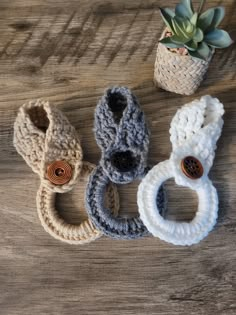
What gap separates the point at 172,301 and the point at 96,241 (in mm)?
175

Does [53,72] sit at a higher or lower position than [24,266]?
higher

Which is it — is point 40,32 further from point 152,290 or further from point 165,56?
point 152,290

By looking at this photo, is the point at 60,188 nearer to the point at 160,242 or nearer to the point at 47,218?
the point at 47,218

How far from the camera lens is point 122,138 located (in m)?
0.82

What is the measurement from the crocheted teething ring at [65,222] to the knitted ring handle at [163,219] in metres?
0.06

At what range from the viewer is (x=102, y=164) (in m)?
0.82

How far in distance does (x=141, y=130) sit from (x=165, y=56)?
0.14 meters

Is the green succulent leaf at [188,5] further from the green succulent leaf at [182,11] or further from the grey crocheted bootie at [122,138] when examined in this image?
the grey crocheted bootie at [122,138]

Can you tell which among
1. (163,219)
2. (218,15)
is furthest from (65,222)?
(218,15)

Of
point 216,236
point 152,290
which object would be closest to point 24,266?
point 152,290

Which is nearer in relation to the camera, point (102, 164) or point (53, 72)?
point (102, 164)

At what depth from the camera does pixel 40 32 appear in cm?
94

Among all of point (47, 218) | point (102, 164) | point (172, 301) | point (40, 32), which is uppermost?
point (40, 32)

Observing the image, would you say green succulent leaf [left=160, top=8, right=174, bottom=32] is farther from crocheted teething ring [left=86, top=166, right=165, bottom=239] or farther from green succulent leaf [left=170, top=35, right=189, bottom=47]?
crocheted teething ring [left=86, top=166, right=165, bottom=239]
